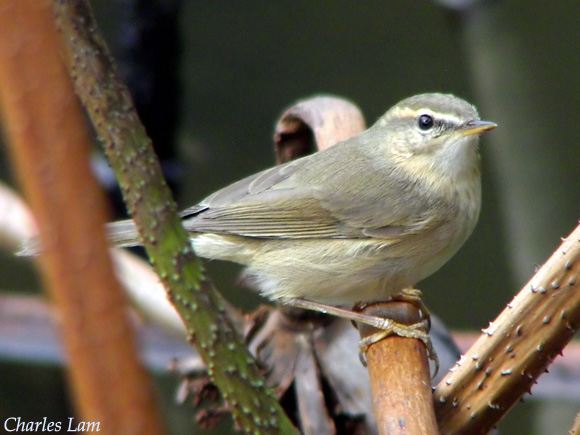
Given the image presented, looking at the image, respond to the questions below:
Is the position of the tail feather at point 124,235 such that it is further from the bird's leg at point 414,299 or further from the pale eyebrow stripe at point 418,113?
the pale eyebrow stripe at point 418,113

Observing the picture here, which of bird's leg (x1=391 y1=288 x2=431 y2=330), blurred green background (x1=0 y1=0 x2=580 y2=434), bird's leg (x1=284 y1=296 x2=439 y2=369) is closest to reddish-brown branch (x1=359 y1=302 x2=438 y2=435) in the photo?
bird's leg (x1=284 y1=296 x2=439 y2=369)

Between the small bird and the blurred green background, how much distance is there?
149 cm

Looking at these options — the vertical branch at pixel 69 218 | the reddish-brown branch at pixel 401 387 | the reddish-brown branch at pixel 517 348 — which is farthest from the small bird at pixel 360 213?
the vertical branch at pixel 69 218

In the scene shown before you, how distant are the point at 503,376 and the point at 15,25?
145 centimetres

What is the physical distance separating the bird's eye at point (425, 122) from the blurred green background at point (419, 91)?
149cm

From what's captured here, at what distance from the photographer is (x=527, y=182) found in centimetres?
445

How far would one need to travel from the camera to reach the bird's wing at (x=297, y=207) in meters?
3.04

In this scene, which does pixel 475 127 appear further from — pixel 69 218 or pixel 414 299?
pixel 69 218

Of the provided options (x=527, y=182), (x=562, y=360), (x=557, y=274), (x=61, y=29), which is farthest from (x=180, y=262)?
(x=527, y=182)

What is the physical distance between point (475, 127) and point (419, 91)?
2.79m

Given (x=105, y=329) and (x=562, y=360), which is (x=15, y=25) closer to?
(x=105, y=329)

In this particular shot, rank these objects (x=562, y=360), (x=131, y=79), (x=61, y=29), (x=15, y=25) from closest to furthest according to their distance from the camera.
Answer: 1. (x=15, y=25)
2. (x=61, y=29)
3. (x=562, y=360)
4. (x=131, y=79)

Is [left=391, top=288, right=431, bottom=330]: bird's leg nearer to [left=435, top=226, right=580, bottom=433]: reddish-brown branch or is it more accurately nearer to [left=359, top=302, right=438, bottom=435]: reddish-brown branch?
[left=359, top=302, right=438, bottom=435]: reddish-brown branch

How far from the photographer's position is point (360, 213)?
3041 millimetres
